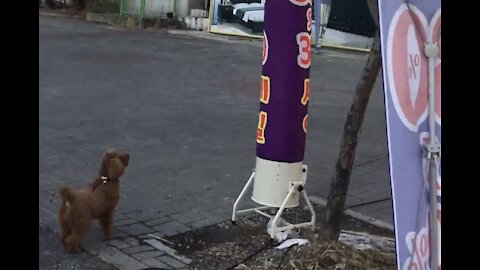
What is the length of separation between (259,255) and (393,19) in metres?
2.31

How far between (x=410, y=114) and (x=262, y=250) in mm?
2171

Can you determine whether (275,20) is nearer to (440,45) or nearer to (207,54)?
(440,45)

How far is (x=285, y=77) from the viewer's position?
4.30m

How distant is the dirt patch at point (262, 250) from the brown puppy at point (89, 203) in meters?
0.57

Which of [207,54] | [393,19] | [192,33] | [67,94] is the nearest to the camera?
[393,19]

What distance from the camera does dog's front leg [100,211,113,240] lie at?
446 centimetres

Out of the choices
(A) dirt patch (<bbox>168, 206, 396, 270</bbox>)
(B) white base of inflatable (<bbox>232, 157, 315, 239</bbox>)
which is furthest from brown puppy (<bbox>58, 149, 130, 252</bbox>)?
(B) white base of inflatable (<bbox>232, 157, 315, 239</bbox>)

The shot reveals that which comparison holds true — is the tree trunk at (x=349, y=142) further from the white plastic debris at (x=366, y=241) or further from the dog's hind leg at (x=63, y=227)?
the dog's hind leg at (x=63, y=227)

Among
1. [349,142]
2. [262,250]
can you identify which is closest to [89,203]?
[262,250]

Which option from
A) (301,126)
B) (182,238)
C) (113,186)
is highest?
(301,126)

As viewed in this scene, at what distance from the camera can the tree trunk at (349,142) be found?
156 inches

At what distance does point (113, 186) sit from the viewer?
4.38 m

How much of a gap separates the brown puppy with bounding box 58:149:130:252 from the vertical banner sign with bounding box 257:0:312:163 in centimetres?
102

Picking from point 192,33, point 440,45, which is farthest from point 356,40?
point 440,45
